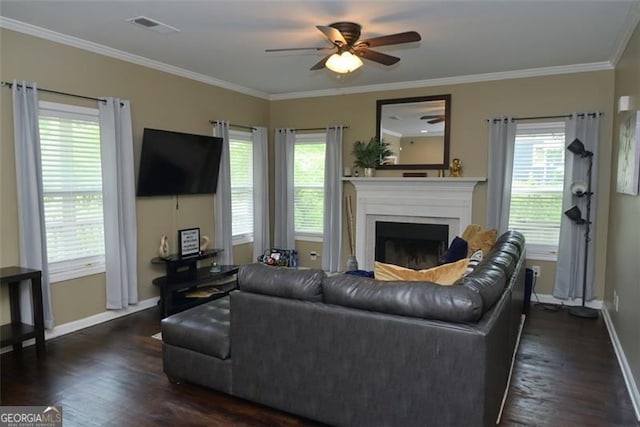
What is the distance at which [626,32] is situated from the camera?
12.2 ft

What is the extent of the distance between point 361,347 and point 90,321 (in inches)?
127

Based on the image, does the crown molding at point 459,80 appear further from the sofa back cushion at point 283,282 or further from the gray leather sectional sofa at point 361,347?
the sofa back cushion at point 283,282

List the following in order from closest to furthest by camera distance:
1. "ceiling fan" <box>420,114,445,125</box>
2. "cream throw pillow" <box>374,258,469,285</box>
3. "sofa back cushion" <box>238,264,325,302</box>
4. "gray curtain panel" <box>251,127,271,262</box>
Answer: "sofa back cushion" <box>238,264,325,302</box>
"cream throw pillow" <box>374,258,469,285</box>
"ceiling fan" <box>420,114,445,125</box>
"gray curtain panel" <box>251,127,271,262</box>

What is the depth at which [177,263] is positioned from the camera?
15.9 ft

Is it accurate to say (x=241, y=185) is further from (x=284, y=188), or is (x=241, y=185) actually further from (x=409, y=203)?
(x=409, y=203)

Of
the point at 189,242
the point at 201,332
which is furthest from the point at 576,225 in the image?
Result: the point at 189,242

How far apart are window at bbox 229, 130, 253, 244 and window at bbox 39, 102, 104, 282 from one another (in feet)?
6.70

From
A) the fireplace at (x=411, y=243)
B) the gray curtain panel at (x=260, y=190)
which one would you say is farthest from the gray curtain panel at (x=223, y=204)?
the fireplace at (x=411, y=243)

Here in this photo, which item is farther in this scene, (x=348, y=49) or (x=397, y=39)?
(x=348, y=49)

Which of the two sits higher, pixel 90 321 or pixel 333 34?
pixel 333 34

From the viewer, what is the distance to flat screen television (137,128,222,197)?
4699 millimetres

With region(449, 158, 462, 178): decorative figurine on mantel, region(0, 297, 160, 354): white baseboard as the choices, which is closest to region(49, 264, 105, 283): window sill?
region(0, 297, 160, 354): white baseboard

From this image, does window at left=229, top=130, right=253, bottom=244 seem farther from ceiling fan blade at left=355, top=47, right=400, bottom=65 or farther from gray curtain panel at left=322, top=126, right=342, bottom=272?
ceiling fan blade at left=355, top=47, right=400, bottom=65

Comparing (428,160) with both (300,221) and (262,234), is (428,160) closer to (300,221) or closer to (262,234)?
(300,221)
